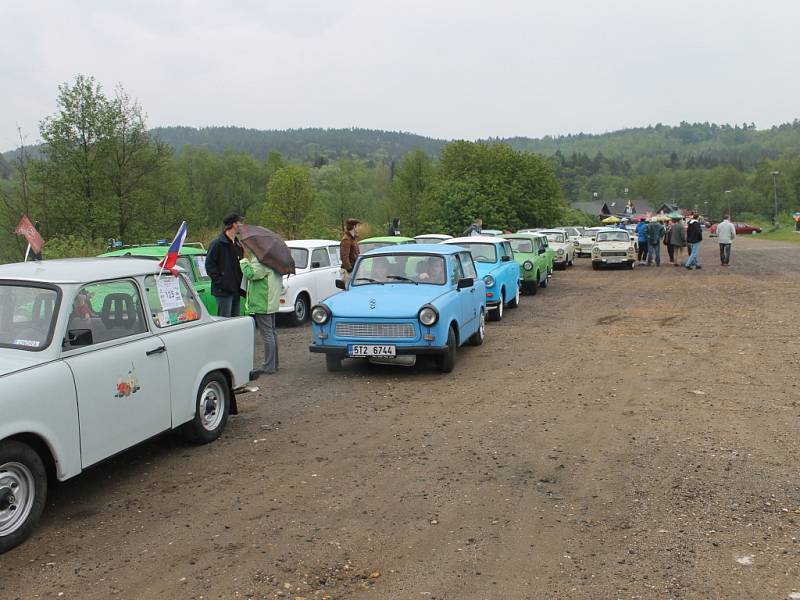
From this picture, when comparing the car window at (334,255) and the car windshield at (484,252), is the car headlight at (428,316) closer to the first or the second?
the car windshield at (484,252)

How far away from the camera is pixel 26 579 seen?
3.80 m

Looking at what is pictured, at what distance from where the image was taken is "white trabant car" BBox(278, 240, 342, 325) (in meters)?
13.2

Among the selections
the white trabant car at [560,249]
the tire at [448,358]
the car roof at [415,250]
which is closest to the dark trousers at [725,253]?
the white trabant car at [560,249]

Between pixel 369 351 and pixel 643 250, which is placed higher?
pixel 643 250

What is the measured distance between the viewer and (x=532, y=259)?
18.5m

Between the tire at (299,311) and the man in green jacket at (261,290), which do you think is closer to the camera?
the man in green jacket at (261,290)

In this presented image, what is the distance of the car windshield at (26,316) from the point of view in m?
4.56

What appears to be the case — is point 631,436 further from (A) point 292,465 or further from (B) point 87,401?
(B) point 87,401

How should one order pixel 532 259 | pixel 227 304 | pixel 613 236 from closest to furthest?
1. pixel 227 304
2. pixel 532 259
3. pixel 613 236

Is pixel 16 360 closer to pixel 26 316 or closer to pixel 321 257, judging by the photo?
pixel 26 316

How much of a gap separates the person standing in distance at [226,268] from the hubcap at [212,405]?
2482 millimetres

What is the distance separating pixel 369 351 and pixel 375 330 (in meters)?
0.28

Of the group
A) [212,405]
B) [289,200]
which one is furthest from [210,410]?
[289,200]

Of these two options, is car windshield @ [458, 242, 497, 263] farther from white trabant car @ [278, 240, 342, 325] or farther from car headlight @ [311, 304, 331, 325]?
car headlight @ [311, 304, 331, 325]
